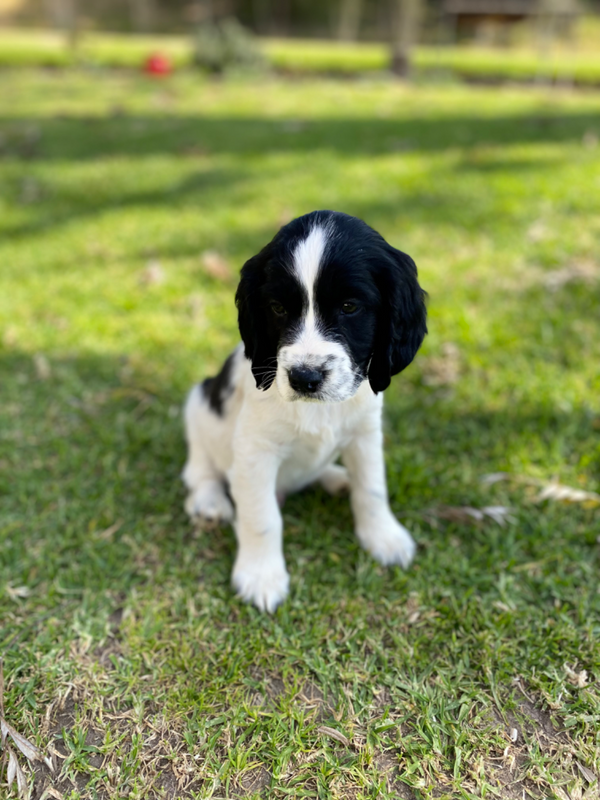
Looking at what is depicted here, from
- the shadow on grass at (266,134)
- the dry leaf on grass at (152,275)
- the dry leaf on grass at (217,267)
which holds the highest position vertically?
the shadow on grass at (266,134)

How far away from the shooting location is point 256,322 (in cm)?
252

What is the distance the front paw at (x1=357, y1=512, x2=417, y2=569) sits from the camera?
3098 mm

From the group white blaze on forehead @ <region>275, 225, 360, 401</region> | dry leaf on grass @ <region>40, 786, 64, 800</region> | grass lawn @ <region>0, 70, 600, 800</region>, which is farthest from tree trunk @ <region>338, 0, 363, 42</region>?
dry leaf on grass @ <region>40, 786, 64, 800</region>

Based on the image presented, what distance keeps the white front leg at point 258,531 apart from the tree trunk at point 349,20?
2437cm

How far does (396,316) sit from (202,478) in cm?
152

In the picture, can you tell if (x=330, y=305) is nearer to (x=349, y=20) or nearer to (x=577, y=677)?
(x=577, y=677)

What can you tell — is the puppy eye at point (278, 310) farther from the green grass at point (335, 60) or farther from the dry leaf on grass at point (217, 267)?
→ the green grass at point (335, 60)

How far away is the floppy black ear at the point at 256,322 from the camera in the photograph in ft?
7.98

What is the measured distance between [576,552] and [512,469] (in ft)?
2.13

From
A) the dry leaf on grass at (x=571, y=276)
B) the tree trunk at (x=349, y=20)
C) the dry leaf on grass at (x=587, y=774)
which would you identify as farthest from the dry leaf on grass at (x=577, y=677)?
the tree trunk at (x=349, y=20)

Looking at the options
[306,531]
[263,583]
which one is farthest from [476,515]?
[263,583]

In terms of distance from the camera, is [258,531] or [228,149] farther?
[228,149]

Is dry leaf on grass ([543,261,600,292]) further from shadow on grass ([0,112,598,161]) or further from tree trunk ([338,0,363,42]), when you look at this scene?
tree trunk ([338,0,363,42])

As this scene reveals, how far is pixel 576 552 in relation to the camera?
10.3 ft
